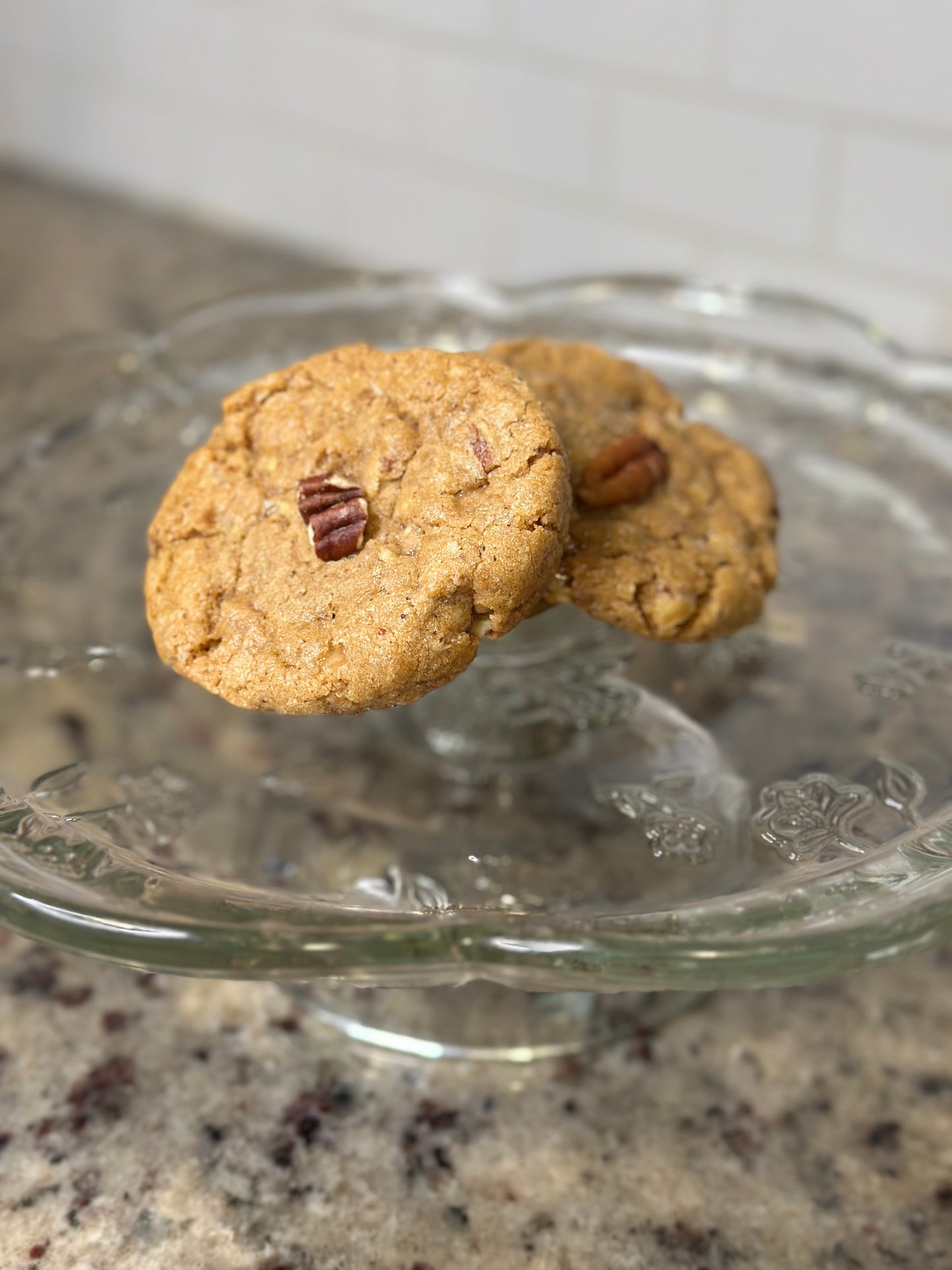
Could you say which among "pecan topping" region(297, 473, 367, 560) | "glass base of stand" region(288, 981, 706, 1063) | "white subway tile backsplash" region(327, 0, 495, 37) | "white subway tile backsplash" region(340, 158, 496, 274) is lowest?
A: "glass base of stand" region(288, 981, 706, 1063)

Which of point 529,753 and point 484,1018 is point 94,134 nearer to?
point 529,753

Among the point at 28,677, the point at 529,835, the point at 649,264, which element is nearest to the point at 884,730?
the point at 529,835

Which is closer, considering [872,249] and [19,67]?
[872,249]

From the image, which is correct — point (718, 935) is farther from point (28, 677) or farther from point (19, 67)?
point (19, 67)

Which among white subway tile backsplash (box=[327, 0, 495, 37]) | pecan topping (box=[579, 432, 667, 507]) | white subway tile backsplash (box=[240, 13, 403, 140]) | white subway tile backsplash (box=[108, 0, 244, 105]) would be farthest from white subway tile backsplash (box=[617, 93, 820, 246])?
pecan topping (box=[579, 432, 667, 507])

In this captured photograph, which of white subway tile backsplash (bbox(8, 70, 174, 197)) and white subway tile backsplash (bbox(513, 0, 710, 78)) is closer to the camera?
white subway tile backsplash (bbox(513, 0, 710, 78))

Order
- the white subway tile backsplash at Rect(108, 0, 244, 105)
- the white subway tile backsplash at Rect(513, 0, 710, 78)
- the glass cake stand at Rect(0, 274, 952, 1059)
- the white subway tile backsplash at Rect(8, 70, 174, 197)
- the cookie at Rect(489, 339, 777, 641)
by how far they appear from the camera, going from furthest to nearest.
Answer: the white subway tile backsplash at Rect(8, 70, 174, 197), the white subway tile backsplash at Rect(108, 0, 244, 105), the white subway tile backsplash at Rect(513, 0, 710, 78), the cookie at Rect(489, 339, 777, 641), the glass cake stand at Rect(0, 274, 952, 1059)

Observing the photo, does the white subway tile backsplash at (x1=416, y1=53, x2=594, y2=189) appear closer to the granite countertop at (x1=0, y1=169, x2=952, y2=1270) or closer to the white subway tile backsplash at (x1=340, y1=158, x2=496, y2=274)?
the white subway tile backsplash at (x1=340, y1=158, x2=496, y2=274)
